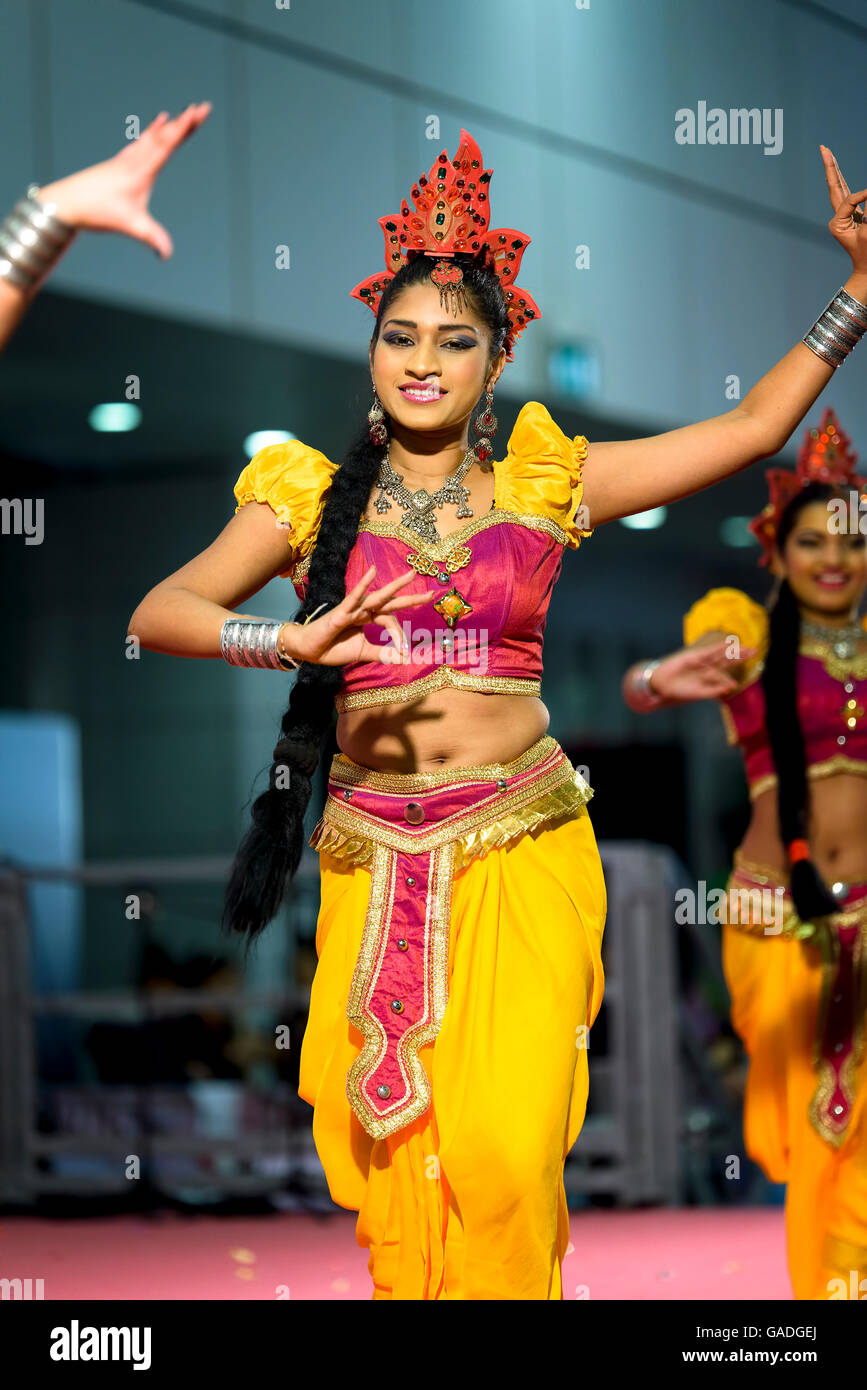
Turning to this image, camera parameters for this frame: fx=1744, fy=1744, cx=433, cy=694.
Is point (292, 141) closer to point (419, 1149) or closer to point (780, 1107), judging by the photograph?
point (780, 1107)

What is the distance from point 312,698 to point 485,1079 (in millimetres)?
651

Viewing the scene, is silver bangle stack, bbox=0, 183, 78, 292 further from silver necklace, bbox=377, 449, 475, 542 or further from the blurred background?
the blurred background

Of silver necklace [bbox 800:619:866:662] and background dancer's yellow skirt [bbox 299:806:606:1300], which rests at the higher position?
silver necklace [bbox 800:619:866:662]

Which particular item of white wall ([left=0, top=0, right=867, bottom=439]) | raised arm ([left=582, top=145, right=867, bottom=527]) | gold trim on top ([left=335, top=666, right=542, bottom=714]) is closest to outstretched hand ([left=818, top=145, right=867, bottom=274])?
raised arm ([left=582, top=145, right=867, bottom=527])

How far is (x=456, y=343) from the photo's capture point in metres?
2.75

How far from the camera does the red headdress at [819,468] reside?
407 centimetres

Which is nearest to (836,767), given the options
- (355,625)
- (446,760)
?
(446,760)

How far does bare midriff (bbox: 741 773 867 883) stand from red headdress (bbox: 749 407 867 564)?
56 cm

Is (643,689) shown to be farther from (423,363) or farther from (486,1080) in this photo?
(486,1080)

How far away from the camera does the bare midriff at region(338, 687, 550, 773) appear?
8.95ft
